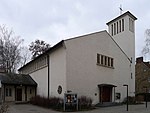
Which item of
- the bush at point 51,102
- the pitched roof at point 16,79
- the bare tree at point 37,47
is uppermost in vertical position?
the bare tree at point 37,47

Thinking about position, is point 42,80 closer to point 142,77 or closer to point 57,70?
point 57,70

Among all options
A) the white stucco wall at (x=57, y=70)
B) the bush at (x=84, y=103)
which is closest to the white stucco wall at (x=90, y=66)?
the white stucco wall at (x=57, y=70)

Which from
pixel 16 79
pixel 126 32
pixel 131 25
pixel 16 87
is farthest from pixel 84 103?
pixel 131 25

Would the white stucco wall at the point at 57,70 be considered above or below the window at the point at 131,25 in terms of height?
below

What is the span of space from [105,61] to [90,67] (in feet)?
14.0

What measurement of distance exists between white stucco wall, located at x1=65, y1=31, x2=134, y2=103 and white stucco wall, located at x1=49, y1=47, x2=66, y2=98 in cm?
67

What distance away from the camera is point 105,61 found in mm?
36281

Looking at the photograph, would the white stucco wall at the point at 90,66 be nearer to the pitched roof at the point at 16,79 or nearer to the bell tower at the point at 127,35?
the bell tower at the point at 127,35

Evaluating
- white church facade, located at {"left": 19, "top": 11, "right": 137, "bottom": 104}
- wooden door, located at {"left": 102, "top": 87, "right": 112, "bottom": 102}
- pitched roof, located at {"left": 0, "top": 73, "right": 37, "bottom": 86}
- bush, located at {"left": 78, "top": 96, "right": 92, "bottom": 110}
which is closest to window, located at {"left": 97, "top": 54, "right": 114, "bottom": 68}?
white church facade, located at {"left": 19, "top": 11, "right": 137, "bottom": 104}

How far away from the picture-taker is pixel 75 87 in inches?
1198

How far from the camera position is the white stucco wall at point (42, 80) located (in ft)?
117

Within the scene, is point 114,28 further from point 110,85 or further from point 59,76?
point 59,76

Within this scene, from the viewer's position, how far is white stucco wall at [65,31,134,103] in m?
30.5

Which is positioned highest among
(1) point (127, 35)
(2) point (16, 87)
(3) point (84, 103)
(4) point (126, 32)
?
(4) point (126, 32)
